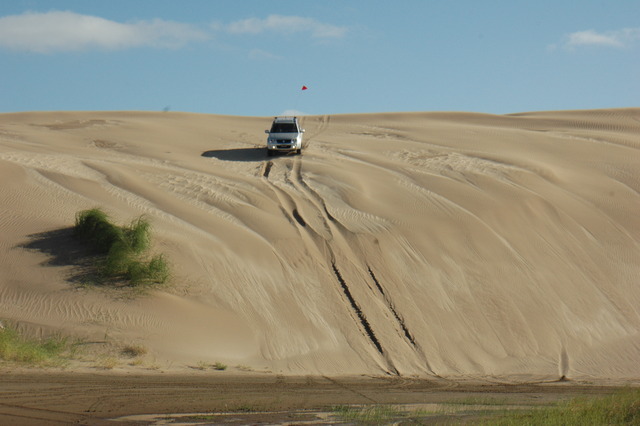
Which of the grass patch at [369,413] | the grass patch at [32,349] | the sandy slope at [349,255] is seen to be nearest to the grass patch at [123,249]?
the sandy slope at [349,255]

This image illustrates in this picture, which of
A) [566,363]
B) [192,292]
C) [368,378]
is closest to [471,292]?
[566,363]

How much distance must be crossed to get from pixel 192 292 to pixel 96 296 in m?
2.07

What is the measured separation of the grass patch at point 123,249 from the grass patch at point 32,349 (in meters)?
2.40

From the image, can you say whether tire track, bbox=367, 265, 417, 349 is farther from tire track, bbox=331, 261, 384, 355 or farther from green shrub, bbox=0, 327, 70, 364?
green shrub, bbox=0, 327, 70, 364

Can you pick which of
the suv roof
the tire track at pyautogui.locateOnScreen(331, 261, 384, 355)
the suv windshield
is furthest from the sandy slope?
the suv roof

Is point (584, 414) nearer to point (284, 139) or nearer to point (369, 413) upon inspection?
point (369, 413)

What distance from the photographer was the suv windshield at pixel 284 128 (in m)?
30.3

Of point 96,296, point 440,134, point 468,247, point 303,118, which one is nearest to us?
point 96,296

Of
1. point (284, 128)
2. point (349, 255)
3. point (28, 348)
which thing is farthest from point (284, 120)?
point (28, 348)

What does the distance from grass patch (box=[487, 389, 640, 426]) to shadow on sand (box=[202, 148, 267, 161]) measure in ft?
67.0

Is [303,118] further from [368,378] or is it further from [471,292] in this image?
[368,378]

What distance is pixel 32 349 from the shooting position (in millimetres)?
13172

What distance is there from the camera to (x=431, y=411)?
34.9 ft

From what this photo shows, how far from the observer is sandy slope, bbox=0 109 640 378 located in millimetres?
15711
